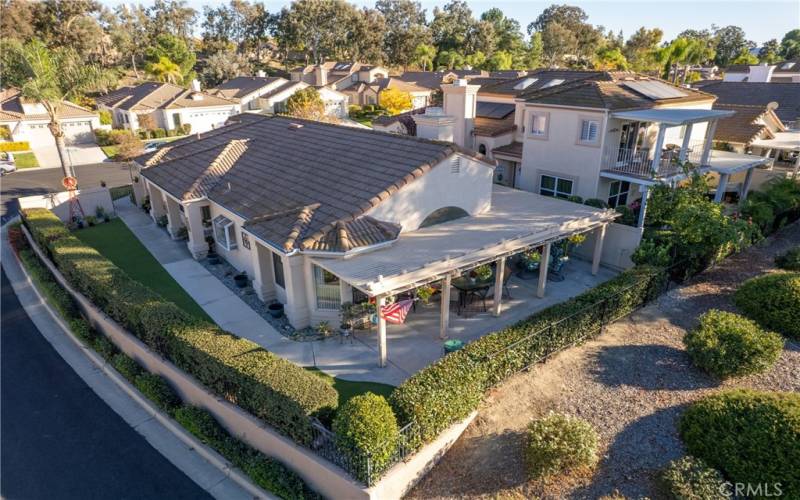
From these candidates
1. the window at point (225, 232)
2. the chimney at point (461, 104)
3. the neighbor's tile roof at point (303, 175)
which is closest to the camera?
the neighbor's tile roof at point (303, 175)

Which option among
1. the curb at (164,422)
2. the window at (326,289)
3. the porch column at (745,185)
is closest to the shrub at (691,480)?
the curb at (164,422)

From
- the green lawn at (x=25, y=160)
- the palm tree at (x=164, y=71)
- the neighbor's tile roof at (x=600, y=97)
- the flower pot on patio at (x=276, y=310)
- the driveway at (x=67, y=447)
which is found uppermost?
the palm tree at (x=164, y=71)

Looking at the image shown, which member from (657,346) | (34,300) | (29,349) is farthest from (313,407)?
(34,300)

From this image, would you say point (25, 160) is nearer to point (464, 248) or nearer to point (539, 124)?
point (539, 124)

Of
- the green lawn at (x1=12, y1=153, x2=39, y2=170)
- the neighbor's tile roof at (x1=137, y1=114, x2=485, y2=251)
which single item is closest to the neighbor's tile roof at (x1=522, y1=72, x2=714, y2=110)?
the neighbor's tile roof at (x1=137, y1=114, x2=485, y2=251)

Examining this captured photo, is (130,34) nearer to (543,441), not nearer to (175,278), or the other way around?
(175,278)

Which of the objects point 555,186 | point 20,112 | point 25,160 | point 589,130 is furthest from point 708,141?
point 20,112

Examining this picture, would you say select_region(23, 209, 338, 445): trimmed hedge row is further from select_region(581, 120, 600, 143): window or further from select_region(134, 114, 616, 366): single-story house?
select_region(581, 120, 600, 143): window

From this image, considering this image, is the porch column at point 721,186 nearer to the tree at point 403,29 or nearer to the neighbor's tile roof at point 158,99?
the neighbor's tile roof at point 158,99
